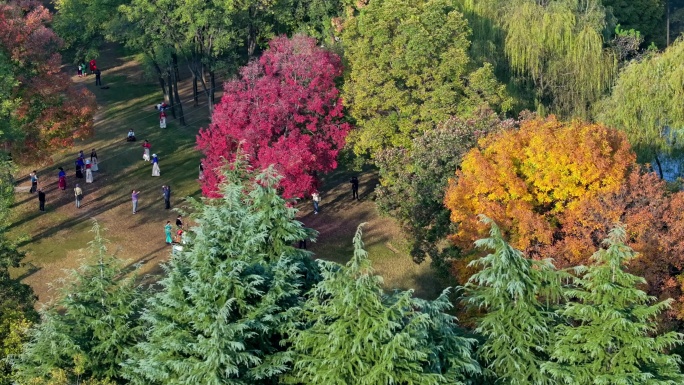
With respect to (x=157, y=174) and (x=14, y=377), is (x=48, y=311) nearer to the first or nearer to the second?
(x=14, y=377)

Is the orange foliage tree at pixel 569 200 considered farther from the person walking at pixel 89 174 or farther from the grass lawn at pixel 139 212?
the person walking at pixel 89 174

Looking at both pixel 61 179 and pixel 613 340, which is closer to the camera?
pixel 613 340

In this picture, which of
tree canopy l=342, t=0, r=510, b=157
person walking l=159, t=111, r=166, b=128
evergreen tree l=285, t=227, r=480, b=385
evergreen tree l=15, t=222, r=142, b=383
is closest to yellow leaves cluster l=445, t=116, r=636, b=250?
evergreen tree l=285, t=227, r=480, b=385

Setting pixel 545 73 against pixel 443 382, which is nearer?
pixel 443 382

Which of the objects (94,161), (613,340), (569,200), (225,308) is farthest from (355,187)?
(613,340)

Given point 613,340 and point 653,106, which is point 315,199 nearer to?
point 653,106

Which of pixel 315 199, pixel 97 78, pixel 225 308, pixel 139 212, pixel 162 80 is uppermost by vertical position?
pixel 225 308

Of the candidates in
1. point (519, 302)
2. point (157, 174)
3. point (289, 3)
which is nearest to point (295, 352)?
point (519, 302)
